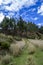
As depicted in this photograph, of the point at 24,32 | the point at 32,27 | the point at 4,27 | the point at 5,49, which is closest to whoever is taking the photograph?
the point at 5,49

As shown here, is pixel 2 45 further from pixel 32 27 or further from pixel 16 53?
pixel 32 27

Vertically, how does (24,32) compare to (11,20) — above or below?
below

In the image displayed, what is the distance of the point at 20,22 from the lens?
85.8 metres

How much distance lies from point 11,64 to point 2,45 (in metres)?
6.64

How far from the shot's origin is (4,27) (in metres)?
82.2

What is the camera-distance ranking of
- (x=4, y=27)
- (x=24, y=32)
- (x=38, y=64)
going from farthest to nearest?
1. (x=24, y=32)
2. (x=4, y=27)
3. (x=38, y=64)

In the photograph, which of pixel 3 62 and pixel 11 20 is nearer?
pixel 3 62

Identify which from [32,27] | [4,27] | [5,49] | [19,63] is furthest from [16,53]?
[32,27]

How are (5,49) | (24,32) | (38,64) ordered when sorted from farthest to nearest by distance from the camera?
(24,32)
(5,49)
(38,64)

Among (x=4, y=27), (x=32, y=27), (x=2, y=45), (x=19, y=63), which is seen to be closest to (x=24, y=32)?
(x=4, y=27)

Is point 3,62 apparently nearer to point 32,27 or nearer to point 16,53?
point 16,53

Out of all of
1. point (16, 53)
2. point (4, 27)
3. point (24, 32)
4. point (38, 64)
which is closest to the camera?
point (38, 64)

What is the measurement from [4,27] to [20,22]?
27.4ft

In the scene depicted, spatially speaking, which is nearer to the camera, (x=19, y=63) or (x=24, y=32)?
(x=19, y=63)
